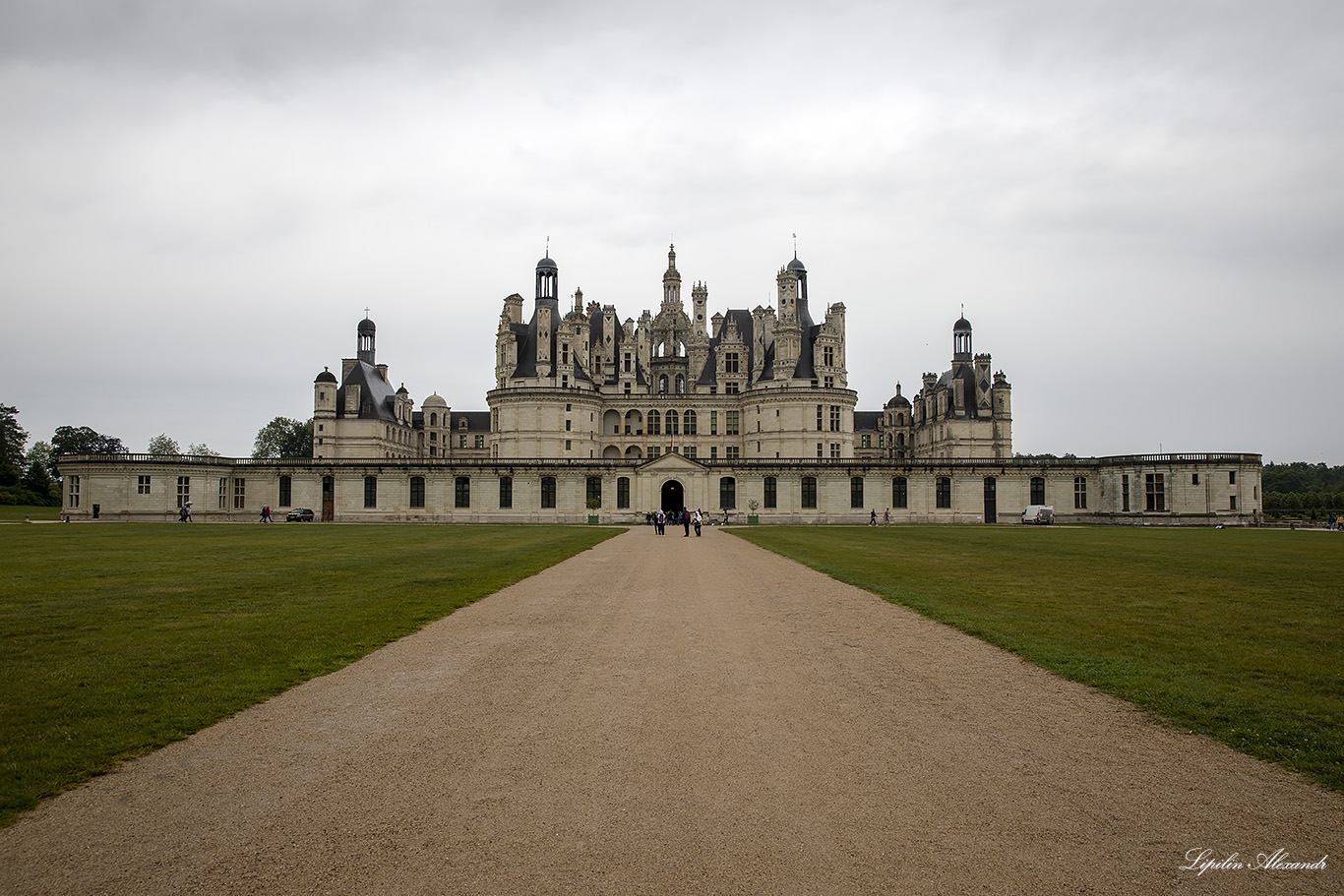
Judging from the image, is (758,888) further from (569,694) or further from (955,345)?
(955,345)

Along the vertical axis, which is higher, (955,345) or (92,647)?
(955,345)

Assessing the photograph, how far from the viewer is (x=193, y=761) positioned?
24.1 ft

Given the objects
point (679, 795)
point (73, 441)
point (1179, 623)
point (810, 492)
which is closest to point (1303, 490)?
point (810, 492)

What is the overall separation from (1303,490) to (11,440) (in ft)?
614

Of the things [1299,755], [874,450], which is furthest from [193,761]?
[874,450]

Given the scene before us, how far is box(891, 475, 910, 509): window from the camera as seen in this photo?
72125 millimetres

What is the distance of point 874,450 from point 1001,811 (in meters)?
113

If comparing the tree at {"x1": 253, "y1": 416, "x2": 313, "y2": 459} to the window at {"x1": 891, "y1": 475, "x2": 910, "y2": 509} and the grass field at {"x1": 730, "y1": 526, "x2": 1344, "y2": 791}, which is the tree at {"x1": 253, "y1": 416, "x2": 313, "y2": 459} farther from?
the grass field at {"x1": 730, "y1": 526, "x2": 1344, "y2": 791}

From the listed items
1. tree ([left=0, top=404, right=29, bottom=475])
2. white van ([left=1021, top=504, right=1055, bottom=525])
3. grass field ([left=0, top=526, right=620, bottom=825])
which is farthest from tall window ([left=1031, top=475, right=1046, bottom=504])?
tree ([left=0, top=404, right=29, bottom=475])

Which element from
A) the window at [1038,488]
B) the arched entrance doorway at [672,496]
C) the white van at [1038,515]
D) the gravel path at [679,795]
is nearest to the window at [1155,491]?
the window at [1038,488]

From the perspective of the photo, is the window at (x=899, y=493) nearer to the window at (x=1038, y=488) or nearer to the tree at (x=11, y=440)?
the window at (x=1038, y=488)

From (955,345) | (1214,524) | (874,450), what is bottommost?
(1214,524)

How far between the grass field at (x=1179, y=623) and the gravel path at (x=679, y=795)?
79 cm

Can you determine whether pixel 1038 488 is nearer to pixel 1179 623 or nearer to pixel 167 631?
pixel 1179 623
